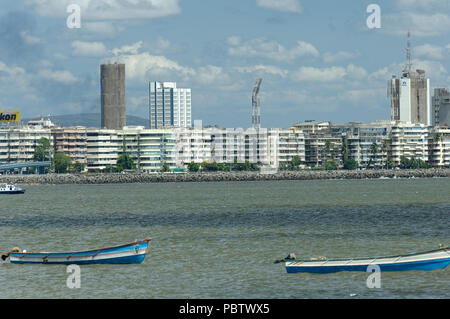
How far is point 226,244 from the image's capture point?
68312mm

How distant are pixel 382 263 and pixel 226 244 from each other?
2000 centimetres

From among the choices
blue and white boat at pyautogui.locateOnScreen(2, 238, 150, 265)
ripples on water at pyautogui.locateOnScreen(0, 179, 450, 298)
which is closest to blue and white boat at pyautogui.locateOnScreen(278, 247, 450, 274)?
ripples on water at pyautogui.locateOnScreen(0, 179, 450, 298)

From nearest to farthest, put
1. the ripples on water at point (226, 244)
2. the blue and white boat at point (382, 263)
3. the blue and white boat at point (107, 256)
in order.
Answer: the ripples on water at point (226, 244) < the blue and white boat at point (382, 263) < the blue and white boat at point (107, 256)

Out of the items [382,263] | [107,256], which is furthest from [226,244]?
[382,263]

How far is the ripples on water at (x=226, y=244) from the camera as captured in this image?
47.0m

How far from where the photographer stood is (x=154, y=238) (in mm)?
74688

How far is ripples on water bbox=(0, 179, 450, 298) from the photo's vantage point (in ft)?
154

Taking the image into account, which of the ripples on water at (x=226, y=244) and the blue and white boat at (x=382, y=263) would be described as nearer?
the ripples on water at (x=226, y=244)

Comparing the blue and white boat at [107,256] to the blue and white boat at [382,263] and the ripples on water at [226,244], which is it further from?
the blue and white boat at [382,263]

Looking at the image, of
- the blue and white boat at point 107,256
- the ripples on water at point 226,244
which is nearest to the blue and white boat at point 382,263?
the ripples on water at point 226,244

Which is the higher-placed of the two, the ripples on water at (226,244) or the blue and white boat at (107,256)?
the blue and white boat at (107,256)

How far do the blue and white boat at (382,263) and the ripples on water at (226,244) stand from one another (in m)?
0.48
